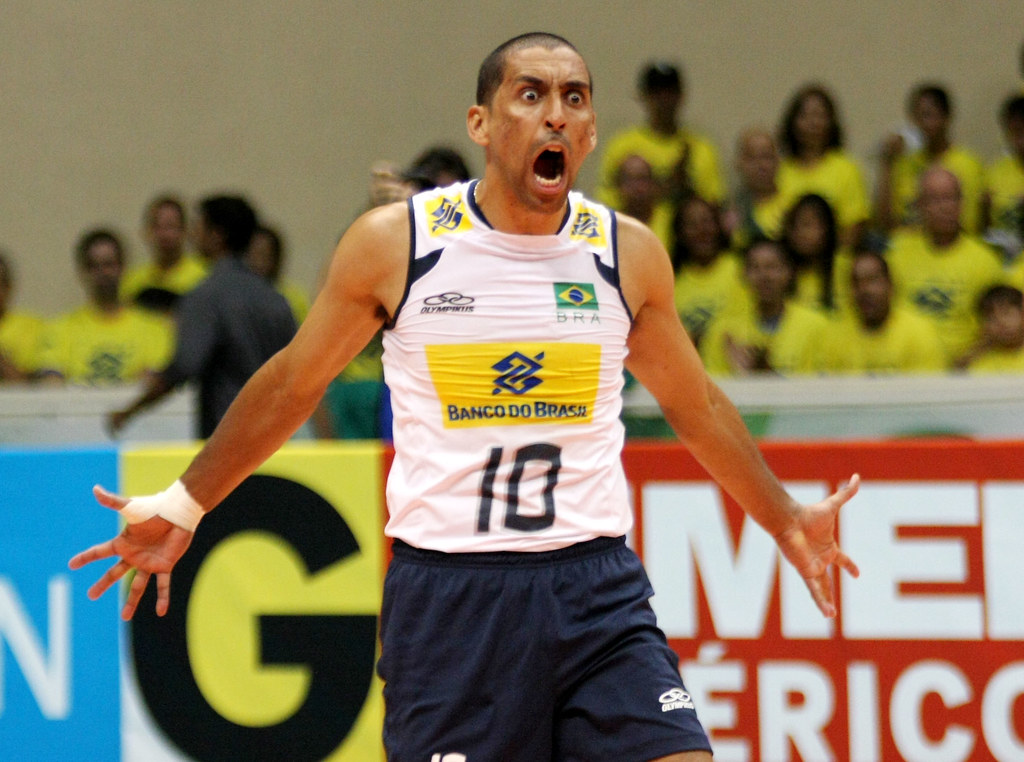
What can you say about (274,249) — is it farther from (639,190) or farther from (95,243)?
(639,190)

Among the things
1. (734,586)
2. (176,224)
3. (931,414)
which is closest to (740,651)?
(734,586)

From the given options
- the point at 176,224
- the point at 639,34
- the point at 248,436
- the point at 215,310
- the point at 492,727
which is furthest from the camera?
the point at 639,34

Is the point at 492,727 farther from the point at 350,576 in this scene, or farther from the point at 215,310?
the point at 215,310

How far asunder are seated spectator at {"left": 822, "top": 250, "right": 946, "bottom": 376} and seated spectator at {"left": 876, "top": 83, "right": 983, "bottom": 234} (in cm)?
130

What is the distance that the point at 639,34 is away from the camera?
10336 mm

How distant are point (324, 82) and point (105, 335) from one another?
2719 mm

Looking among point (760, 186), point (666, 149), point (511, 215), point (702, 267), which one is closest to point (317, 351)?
point (511, 215)

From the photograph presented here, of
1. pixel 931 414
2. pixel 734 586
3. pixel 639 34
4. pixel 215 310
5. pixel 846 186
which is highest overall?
pixel 639 34

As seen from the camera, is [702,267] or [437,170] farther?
[702,267]

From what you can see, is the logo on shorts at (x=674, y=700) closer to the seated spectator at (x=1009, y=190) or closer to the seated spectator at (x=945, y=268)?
the seated spectator at (x=945, y=268)

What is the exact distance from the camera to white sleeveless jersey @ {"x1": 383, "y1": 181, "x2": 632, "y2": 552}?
3205 mm

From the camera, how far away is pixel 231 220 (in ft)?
22.5

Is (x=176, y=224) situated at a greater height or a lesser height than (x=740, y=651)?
greater

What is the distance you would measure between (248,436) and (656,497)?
2028 mm
